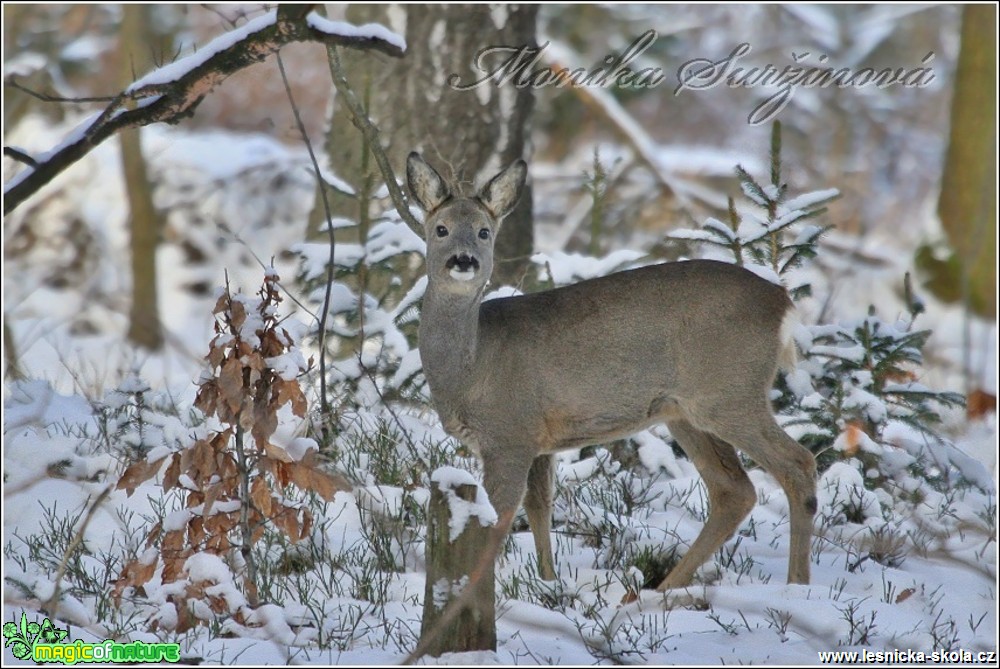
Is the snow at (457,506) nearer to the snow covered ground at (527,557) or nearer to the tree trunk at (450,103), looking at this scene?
the snow covered ground at (527,557)

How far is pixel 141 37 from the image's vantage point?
1221 cm

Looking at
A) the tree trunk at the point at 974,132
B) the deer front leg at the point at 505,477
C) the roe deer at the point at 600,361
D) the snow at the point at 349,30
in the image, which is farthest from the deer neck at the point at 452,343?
the tree trunk at the point at 974,132

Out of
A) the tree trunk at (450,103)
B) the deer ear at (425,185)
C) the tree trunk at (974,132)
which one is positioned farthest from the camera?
the tree trunk at (974,132)

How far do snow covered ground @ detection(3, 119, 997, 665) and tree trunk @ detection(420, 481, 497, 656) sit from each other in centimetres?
7

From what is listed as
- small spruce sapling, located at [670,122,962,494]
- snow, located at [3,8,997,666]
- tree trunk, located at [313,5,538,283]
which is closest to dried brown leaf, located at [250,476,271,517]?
snow, located at [3,8,997,666]

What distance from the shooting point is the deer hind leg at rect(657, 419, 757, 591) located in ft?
15.5

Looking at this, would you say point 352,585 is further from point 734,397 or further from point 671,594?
point 734,397

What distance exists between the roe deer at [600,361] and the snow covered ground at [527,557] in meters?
0.27

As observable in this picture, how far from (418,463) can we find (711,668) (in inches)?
81.9

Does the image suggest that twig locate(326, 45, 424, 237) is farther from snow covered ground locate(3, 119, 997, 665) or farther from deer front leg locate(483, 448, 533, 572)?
deer front leg locate(483, 448, 533, 572)

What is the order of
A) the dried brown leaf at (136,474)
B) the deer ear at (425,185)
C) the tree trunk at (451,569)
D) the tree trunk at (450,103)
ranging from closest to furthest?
the tree trunk at (451,569), the dried brown leaf at (136,474), the deer ear at (425,185), the tree trunk at (450,103)

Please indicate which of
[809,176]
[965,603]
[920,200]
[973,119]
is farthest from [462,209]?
[920,200]

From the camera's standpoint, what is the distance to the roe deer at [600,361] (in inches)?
188

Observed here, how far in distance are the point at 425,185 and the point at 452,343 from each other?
0.66 m
